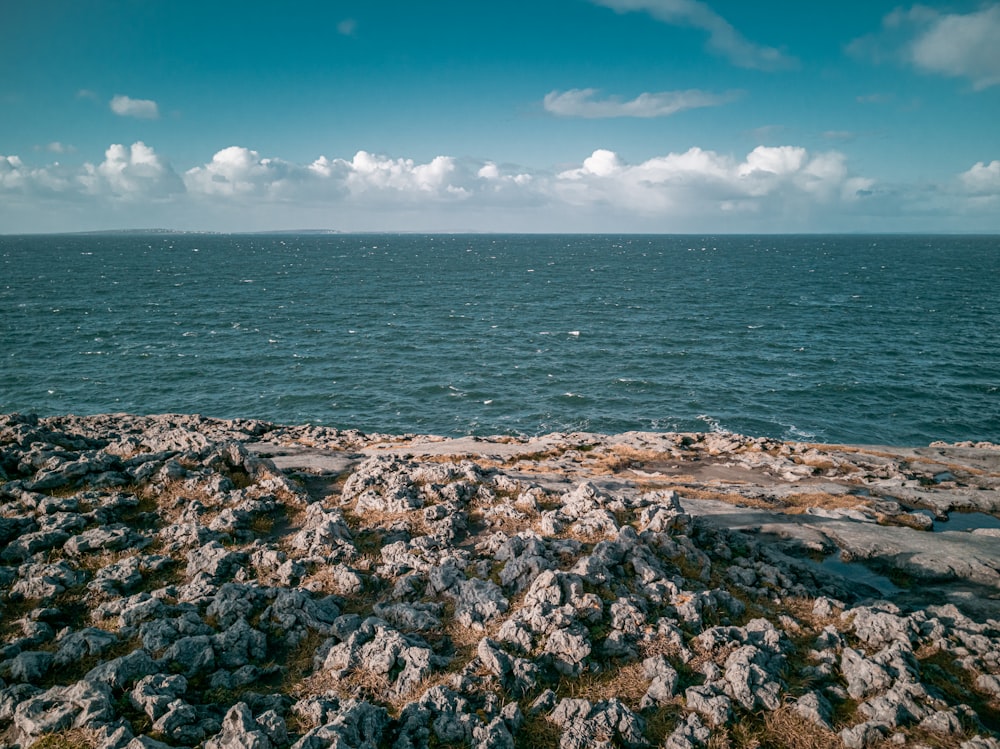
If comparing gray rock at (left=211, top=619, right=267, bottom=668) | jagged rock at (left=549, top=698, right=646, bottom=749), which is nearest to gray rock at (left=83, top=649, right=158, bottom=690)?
gray rock at (left=211, top=619, right=267, bottom=668)

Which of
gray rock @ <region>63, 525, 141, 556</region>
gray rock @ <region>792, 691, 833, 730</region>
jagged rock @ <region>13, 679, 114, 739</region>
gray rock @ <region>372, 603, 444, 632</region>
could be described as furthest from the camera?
gray rock @ <region>63, 525, 141, 556</region>

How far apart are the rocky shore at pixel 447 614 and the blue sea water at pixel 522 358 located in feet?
108

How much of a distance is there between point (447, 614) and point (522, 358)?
66274 millimetres

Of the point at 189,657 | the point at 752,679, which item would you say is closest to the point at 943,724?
the point at 752,679

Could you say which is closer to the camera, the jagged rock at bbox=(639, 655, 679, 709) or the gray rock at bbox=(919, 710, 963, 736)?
the gray rock at bbox=(919, 710, 963, 736)

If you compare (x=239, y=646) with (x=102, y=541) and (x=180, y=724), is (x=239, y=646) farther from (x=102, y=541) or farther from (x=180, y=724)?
(x=102, y=541)

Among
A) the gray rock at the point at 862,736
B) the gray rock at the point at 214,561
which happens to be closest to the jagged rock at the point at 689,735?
the gray rock at the point at 862,736

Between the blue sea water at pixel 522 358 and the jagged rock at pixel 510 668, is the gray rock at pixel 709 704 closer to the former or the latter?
the jagged rock at pixel 510 668

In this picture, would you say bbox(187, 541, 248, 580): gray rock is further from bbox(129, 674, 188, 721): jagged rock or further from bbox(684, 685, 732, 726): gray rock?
bbox(684, 685, 732, 726): gray rock

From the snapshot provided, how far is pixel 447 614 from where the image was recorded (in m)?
16.3

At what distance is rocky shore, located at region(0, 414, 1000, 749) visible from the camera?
12.3 metres

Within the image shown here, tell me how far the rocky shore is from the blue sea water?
108 ft

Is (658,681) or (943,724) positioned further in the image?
(658,681)

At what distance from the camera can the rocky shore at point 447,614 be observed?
12.3 m
